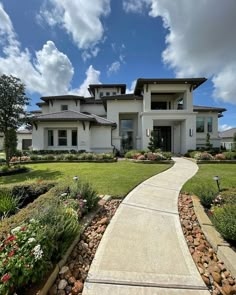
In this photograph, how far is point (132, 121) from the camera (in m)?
24.5

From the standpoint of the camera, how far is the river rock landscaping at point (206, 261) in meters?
2.38

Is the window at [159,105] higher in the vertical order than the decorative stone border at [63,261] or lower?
higher

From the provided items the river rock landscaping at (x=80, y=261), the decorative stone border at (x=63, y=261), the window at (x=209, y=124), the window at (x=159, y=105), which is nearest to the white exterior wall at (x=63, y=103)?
the window at (x=159, y=105)

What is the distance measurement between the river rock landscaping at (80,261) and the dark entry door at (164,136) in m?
20.2

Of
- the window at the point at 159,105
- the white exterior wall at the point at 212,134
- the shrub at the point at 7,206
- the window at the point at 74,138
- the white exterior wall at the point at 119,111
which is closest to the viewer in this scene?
the shrub at the point at 7,206

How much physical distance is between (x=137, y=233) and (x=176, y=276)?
1.23 meters

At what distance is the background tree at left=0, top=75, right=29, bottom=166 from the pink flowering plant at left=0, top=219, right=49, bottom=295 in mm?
12167

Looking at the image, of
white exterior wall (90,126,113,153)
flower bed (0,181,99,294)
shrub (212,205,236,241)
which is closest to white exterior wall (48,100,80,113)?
white exterior wall (90,126,113,153)

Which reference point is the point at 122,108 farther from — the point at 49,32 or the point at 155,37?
the point at 49,32

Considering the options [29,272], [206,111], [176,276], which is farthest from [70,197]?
[206,111]

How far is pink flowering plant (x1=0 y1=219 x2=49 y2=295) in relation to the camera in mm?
1924

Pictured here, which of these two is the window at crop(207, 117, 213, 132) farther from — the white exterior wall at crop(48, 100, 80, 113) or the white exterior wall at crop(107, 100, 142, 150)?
the white exterior wall at crop(48, 100, 80, 113)

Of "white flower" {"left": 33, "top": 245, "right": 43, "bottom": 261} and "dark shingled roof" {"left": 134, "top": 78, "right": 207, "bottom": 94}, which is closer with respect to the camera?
"white flower" {"left": 33, "top": 245, "right": 43, "bottom": 261}

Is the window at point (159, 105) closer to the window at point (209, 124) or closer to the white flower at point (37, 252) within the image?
the window at point (209, 124)
